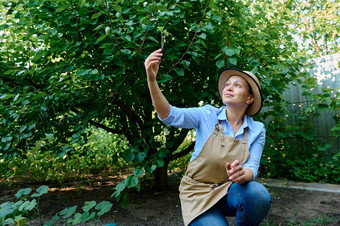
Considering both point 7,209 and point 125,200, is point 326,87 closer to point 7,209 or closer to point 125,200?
point 125,200

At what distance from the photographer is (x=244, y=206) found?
1.56 m

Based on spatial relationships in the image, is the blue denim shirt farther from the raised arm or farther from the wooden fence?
the wooden fence

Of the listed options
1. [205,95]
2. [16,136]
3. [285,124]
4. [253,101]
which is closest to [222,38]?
[205,95]

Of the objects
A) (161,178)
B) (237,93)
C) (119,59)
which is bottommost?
(161,178)

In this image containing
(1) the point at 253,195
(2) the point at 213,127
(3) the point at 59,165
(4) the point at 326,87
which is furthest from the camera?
(4) the point at 326,87

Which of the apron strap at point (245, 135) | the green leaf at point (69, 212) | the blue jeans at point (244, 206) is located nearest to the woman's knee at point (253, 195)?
the blue jeans at point (244, 206)

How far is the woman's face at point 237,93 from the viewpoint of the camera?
1766 mm

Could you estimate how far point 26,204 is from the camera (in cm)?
213

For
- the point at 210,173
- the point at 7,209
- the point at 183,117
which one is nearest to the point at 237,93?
the point at 183,117

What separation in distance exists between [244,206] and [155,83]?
83 centimetres

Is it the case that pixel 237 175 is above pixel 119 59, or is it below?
below

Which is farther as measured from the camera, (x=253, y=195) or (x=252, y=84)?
(x=252, y=84)

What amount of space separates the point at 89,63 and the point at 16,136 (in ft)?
3.16

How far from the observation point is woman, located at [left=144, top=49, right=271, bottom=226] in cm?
155
